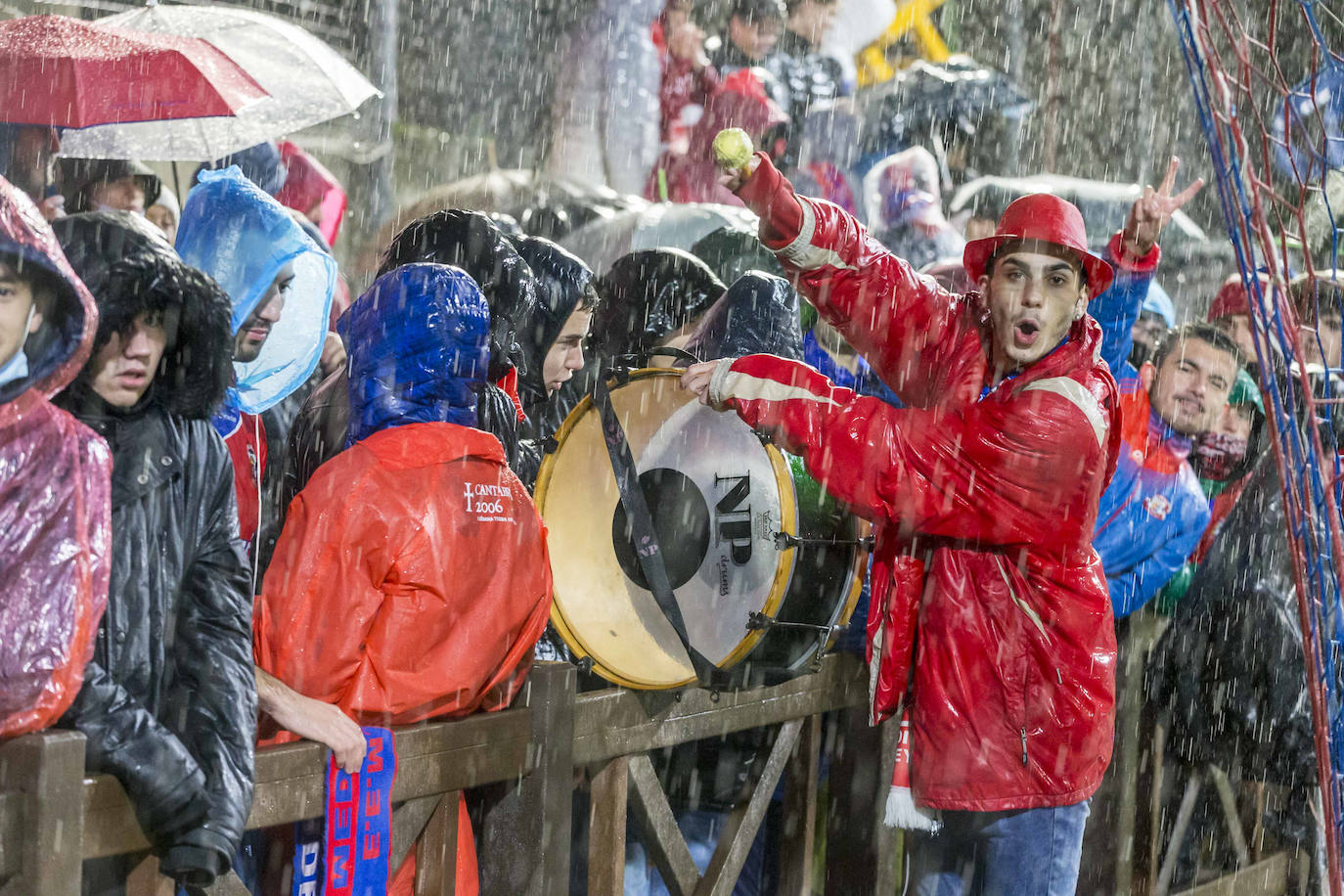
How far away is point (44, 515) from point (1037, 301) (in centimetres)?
200

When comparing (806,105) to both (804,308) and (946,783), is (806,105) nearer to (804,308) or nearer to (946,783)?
(804,308)

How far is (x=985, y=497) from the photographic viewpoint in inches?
115

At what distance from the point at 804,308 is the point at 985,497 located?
66.1 inches

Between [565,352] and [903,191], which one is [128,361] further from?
[903,191]

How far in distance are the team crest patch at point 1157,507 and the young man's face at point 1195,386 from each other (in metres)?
0.53

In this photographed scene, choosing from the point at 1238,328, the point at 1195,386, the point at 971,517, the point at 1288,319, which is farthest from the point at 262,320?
the point at 1238,328

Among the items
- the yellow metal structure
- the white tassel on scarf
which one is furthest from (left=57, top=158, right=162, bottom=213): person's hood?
the yellow metal structure

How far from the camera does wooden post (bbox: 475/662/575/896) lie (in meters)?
2.98

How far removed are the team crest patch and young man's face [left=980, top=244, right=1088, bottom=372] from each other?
163 cm

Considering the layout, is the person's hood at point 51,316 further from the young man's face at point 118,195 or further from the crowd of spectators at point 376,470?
the young man's face at point 118,195

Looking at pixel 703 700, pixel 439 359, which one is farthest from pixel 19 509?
pixel 703 700

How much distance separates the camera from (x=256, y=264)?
3207mm

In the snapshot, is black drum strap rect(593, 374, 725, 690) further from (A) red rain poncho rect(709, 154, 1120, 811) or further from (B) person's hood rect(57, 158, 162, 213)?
(B) person's hood rect(57, 158, 162, 213)

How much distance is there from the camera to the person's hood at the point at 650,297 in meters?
3.87
